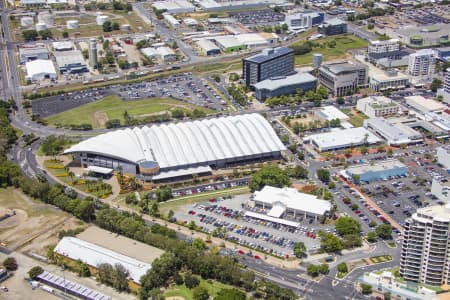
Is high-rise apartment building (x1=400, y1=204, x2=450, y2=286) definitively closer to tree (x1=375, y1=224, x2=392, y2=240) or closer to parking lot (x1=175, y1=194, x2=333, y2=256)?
tree (x1=375, y1=224, x2=392, y2=240)

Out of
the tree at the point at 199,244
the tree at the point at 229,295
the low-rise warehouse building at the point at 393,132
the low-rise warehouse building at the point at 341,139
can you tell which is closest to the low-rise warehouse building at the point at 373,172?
the low-rise warehouse building at the point at 341,139

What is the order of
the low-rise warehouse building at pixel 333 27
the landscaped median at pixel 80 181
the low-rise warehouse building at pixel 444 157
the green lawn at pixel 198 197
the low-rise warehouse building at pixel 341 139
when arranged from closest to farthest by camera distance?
the green lawn at pixel 198 197
the landscaped median at pixel 80 181
the low-rise warehouse building at pixel 444 157
the low-rise warehouse building at pixel 341 139
the low-rise warehouse building at pixel 333 27

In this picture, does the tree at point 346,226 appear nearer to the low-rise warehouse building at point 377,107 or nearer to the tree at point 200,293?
the tree at point 200,293

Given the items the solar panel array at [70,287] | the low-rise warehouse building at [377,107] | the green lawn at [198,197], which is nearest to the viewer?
the solar panel array at [70,287]

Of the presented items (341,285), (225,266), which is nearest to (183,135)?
(225,266)

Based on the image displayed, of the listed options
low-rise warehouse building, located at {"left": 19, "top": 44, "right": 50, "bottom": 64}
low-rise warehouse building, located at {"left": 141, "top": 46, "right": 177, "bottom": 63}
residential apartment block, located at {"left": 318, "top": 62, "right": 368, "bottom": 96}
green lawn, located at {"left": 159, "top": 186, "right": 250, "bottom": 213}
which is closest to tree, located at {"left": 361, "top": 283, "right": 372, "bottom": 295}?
green lawn, located at {"left": 159, "top": 186, "right": 250, "bottom": 213}

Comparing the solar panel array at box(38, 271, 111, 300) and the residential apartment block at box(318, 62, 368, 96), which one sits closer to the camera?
the solar panel array at box(38, 271, 111, 300)
